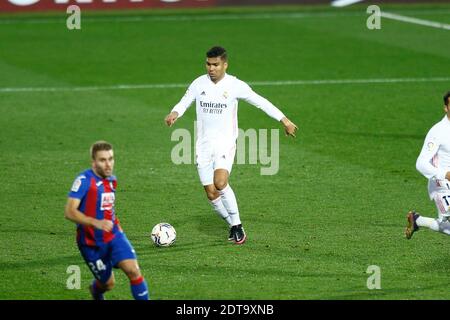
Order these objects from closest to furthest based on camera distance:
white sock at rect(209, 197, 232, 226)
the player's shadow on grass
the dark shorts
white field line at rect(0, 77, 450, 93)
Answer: the dark shorts < the player's shadow on grass < white sock at rect(209, 197, 232, 226) < white field line at rect(0, 77, 450, 93)

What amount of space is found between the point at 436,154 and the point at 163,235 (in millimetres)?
3571

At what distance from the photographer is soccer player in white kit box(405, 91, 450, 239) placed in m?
12.4

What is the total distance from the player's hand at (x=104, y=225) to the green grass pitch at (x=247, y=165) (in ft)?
5.57

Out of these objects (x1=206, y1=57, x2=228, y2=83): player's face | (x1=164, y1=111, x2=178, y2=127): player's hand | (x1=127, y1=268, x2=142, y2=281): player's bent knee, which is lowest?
(x1=127, y1=268, x2=142, y2=281): player's bent knee

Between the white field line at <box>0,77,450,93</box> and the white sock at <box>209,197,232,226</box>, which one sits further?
the white field line at <box>0,77,450,93</box>

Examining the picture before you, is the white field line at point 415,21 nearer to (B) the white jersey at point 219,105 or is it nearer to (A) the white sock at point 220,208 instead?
(B) the white jersey at point 219,105

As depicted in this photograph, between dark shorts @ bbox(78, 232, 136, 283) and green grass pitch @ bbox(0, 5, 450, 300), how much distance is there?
1132 millimetres

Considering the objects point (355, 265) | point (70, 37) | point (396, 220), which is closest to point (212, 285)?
point (355, 265)

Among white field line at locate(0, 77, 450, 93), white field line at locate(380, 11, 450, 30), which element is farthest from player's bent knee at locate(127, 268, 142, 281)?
white field line at locate(380, 11, 450, 30)

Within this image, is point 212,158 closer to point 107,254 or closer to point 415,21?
point 107,254

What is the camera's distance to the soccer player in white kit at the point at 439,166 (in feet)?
40.6

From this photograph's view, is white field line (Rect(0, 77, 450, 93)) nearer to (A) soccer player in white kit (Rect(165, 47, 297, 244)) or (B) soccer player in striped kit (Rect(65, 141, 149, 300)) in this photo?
(A) soccer player in white kit (Rect(165, 47, 297, 244))

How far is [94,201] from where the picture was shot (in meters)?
10.5

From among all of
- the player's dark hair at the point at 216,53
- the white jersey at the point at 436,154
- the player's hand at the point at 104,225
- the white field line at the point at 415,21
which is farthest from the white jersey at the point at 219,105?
the white field line at the point at 415,21
